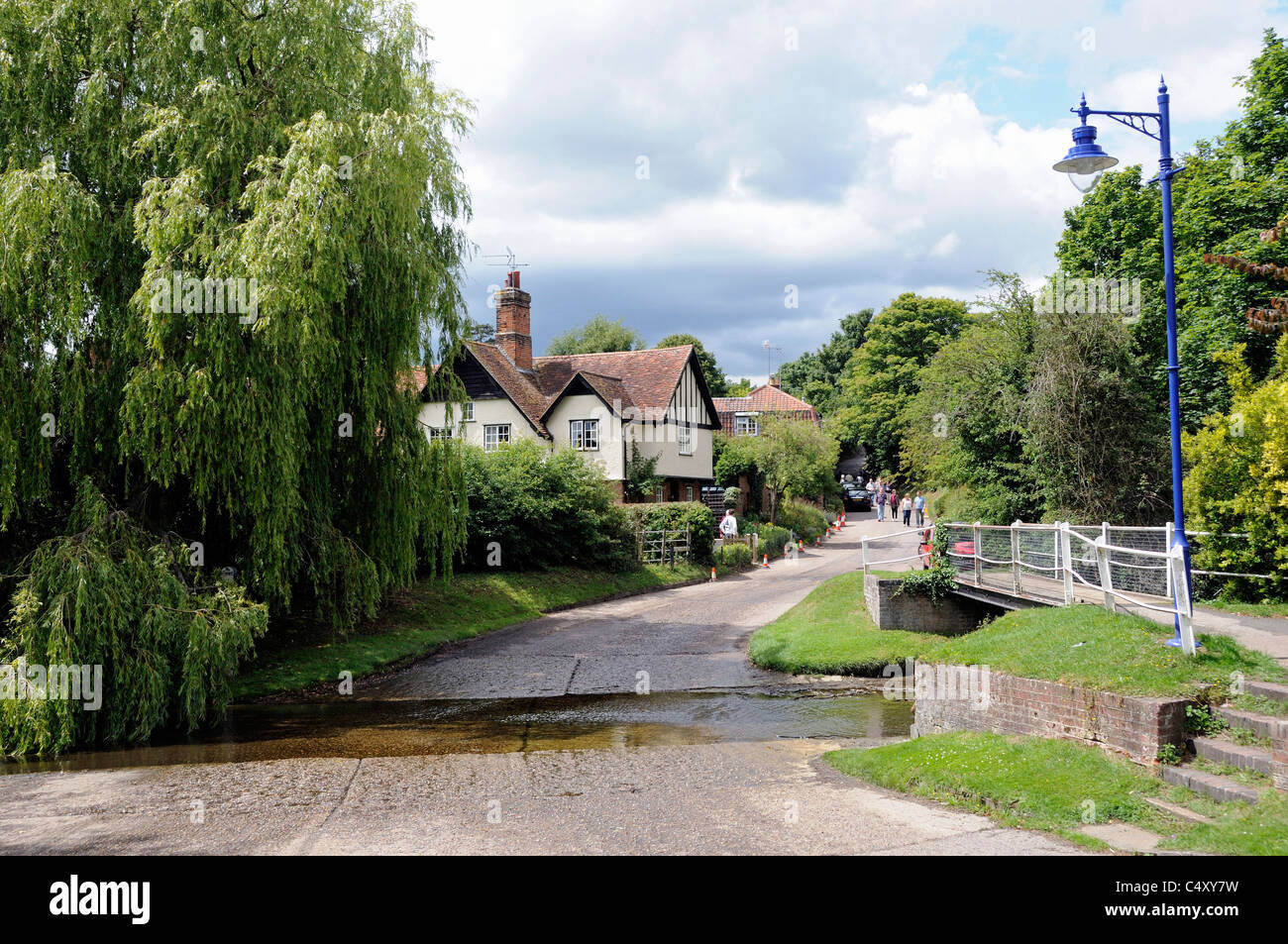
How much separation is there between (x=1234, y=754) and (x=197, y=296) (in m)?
13.3

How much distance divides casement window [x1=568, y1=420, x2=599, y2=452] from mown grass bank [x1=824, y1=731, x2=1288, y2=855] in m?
27.8

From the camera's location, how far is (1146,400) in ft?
74.7

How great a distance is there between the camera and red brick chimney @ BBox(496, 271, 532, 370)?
39.7 metres

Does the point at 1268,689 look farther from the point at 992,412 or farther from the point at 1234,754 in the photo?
the point at 992,412

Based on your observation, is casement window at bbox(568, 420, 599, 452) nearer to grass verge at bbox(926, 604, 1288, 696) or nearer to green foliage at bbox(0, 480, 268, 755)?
green foliage at bbox(0, 480, 268, 755)

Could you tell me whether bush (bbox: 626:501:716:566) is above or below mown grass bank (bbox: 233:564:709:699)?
above

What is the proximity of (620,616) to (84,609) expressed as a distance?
45.4 feet

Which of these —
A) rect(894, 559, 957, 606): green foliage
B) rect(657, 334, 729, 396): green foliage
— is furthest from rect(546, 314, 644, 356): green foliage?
rect(894, 559, 957, 606): green foliage

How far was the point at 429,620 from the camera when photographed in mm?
21469

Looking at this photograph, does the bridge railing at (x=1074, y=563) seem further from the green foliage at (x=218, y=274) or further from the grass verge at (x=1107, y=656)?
the green foliage at (x=218, y=274)

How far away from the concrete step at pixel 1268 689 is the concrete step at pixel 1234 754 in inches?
26.2

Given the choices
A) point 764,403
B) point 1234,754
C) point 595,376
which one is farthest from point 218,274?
point 764,403

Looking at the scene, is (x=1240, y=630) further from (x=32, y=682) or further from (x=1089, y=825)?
(x=32, y=682)
